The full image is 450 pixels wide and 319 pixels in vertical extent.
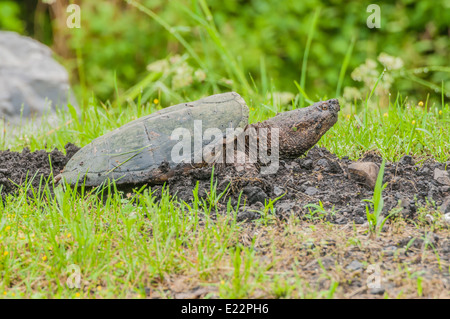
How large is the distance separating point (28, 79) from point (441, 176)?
4.07 m

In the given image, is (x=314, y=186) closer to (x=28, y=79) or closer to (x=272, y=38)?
(x=28, y=79)

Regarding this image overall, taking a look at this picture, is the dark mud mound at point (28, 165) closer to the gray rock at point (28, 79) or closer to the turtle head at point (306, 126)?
the turtle head at point (306, 126)

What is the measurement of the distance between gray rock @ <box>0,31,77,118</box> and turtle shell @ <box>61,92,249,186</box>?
2.22 metres

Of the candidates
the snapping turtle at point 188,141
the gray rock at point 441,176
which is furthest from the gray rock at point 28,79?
the gray rock at point 441,176

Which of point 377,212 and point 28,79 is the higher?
point 28,79

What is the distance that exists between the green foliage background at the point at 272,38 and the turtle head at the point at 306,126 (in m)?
3.00

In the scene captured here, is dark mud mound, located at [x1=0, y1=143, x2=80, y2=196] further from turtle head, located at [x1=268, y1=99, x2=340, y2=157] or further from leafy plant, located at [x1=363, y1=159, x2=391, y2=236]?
leafy plant, located at [x1=363, y1=159, x2=391, y2=236]

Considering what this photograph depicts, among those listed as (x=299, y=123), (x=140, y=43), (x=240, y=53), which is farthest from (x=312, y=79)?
(x=299, y=123)

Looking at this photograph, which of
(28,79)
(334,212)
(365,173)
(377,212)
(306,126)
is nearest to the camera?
(377,212)

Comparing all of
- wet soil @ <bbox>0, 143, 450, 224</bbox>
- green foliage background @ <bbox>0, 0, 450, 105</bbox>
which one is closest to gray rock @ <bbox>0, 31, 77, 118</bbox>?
green foliage background @ <bbox>0, 0, 450, 105</bbox>

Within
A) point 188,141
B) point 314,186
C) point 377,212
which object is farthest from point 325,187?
point 188,141

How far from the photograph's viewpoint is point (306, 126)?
2.78 m

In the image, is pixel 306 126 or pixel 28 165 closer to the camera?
pixel 306 126

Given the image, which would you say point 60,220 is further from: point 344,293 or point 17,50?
point 17,50
